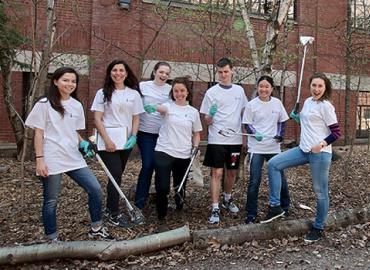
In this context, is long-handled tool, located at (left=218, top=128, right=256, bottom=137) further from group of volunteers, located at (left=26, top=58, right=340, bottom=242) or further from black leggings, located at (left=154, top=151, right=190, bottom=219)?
black leggings, located at (left=154, top=151, right=190, bottom=219)

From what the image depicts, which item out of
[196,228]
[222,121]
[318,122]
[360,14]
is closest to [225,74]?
[222,121]

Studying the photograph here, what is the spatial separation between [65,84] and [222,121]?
1978mm

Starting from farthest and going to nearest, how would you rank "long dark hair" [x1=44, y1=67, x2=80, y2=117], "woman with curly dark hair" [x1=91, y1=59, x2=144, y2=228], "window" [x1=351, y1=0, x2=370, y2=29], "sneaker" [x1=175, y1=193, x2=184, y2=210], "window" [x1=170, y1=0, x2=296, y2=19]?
"window" [x1=351, y1=0, x2=370, y2=29] < "window" [x1=170, y1=0, x2=296, y2=19] < "sneaker" [x1=175, y1=193, x2=184, y2=210] < "woman with curly dark hair" [x1=91, y1=59, x2=144, y2=228] < "long dark hair" [x1=44, y1=67, x2=80, y2=117]

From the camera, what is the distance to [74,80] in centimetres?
471

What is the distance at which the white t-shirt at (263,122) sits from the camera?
555cm

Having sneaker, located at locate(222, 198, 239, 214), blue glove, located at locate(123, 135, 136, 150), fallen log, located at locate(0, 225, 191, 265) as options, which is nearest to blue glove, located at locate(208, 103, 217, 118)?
blue glove, located at locate(123, 135, 136, 150)

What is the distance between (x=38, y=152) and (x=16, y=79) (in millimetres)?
8672

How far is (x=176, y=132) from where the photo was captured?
539 cm

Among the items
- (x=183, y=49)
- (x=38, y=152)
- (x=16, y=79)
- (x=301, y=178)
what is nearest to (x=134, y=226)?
(x=38, y=152)

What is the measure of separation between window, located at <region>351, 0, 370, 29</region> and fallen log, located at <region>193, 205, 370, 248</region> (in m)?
9.61

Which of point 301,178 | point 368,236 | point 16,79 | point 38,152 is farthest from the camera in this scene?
point 16,79

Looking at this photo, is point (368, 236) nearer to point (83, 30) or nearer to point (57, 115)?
point (57, 115)

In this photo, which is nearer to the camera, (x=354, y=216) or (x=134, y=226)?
(x=134, y=226)

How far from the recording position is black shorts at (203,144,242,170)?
18.3 feet
